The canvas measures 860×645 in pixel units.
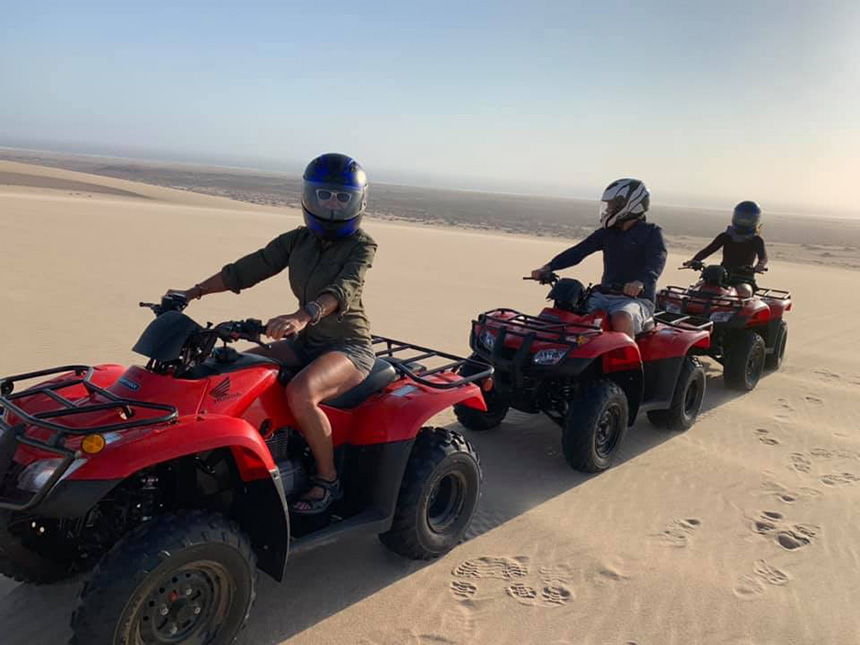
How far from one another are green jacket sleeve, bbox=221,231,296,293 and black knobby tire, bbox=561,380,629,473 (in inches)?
99.8

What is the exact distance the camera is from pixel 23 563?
3283mm

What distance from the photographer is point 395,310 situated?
1221 cm

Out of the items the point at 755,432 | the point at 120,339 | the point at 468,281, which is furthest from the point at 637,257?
the point at 468,281

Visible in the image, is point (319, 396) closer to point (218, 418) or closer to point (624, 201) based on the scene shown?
point (218, 418)

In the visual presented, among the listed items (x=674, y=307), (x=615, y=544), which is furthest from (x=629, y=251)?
(x=615, y=544)

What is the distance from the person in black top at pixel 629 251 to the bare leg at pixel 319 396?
3054 mm

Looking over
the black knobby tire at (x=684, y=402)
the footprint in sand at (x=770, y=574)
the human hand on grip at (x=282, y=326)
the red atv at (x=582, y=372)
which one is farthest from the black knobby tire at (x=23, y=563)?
the black knobby tire at (x=684, y=402)

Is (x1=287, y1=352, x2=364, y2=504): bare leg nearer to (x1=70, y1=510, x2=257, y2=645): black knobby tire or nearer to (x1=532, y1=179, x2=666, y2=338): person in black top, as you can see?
(x1=70, y1=510, x2=257, y2=645): black knobby tire

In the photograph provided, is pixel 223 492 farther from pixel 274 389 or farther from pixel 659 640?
pixel 659 640

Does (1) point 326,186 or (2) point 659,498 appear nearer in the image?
(1) point 326,186

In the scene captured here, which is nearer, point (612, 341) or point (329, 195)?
point (329, 195)

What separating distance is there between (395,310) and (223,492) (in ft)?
29.5

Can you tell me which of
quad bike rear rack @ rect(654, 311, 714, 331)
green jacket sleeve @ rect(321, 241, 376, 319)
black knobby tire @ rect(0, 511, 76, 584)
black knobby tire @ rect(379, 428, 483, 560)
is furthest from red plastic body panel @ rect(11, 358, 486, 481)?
quad bike rear rack @ rect(654, 311, 714, 331)

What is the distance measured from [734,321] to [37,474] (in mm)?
7280
